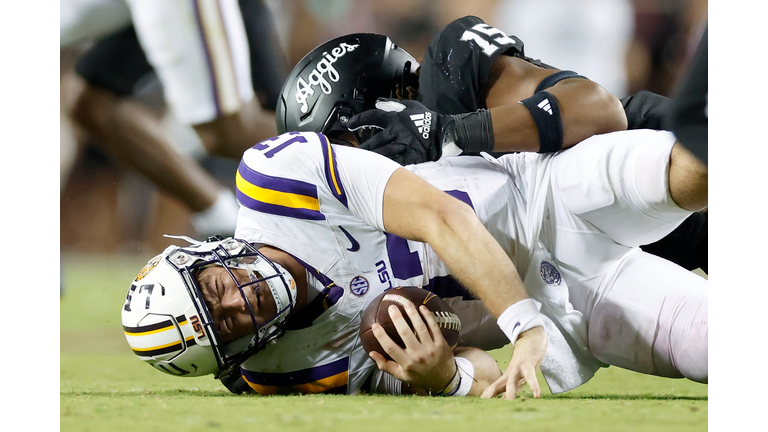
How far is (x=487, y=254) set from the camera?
47.0 inches

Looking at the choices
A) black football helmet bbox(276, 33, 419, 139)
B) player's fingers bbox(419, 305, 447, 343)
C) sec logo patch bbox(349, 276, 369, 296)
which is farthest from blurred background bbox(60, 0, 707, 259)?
player's fingers bbox(419, 305, 447, 343)

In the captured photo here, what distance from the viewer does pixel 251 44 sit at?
2.27 m

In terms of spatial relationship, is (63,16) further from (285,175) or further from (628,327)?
(628,327)

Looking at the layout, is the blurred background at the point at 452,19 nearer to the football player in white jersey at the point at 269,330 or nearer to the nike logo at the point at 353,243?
the nike logo at the point at 353,243

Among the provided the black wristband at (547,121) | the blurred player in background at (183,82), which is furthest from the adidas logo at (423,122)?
the blurred player in background at (183,82)

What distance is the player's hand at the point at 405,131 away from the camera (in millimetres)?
1485

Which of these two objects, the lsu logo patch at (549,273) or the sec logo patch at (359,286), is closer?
the sec logo patch at (359,286)

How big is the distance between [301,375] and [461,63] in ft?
2.99

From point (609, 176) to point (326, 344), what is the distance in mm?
719

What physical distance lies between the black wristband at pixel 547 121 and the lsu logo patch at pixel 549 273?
282 mm

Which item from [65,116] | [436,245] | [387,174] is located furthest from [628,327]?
[65,116]

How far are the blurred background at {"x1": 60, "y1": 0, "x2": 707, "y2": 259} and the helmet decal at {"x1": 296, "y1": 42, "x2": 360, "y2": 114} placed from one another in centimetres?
42

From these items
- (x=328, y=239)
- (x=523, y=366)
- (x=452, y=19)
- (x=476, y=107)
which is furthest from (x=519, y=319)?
(x=452, y=19)

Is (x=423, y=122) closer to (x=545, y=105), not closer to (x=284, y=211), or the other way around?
(x=545, y=105)
